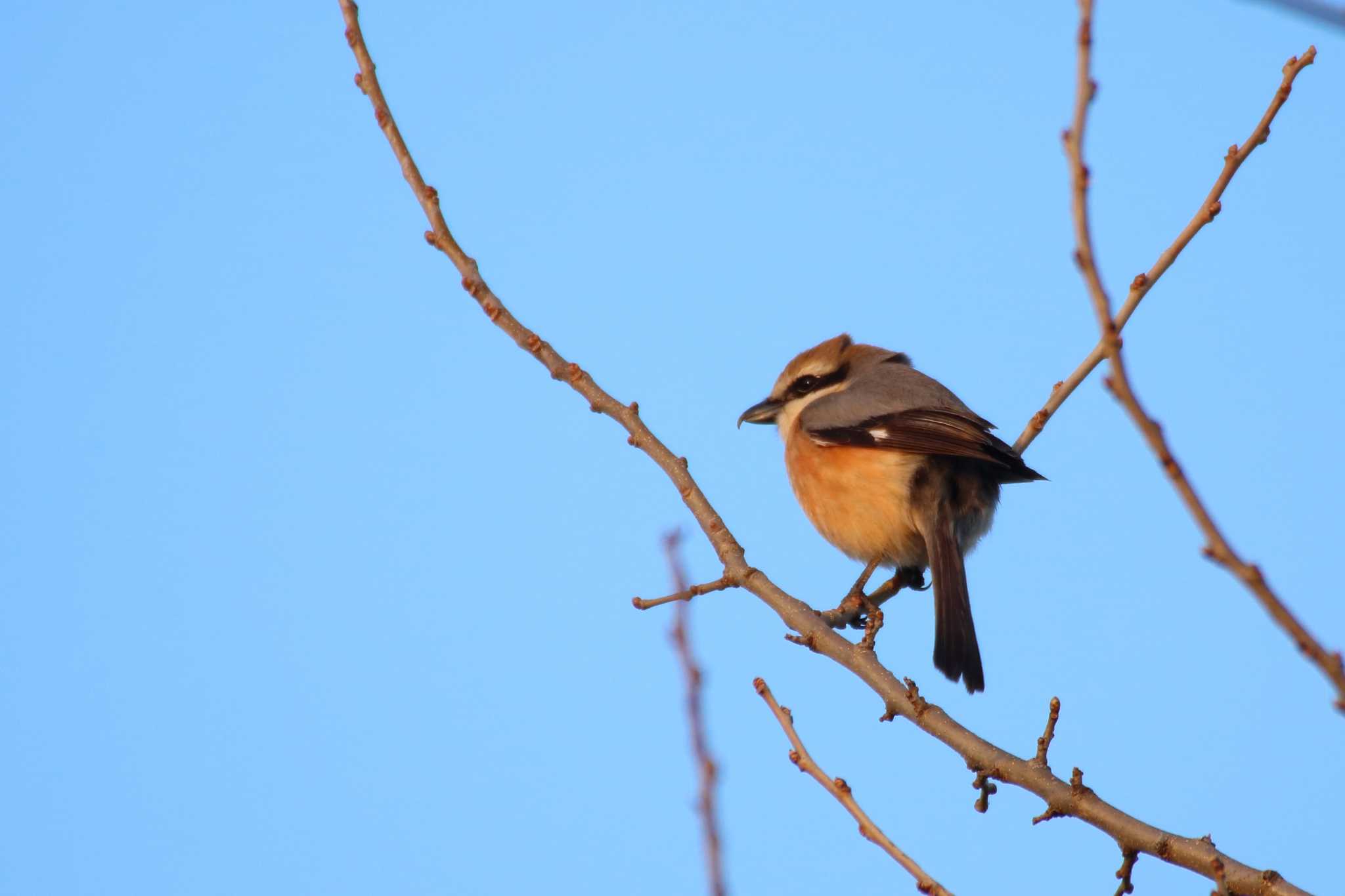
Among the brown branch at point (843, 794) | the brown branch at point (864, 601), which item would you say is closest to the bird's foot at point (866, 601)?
the brown branch at point (864, 601)

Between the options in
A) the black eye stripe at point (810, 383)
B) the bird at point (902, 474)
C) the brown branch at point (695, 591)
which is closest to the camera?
the brown branch at point (695, 591)

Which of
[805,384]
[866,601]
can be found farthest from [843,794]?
[805,384]

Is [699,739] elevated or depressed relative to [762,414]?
depressed

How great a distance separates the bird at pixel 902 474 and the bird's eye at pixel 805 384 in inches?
8.0

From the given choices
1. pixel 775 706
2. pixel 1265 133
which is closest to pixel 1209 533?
pixel 775 706

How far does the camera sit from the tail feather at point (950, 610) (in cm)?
392

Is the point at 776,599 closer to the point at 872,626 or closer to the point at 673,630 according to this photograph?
the point at 872,626

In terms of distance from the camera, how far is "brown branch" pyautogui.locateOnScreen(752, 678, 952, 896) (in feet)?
6.72

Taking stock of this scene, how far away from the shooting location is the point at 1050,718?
2.71 metres

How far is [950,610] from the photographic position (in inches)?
165

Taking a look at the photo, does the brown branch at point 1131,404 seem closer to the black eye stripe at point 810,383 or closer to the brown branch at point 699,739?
the brown branch at point 699,739

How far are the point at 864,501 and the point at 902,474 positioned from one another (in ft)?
0.59

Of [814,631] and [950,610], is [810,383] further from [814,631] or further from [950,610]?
[814,631]

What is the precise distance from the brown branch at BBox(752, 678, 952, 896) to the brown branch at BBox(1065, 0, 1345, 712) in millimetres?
816
